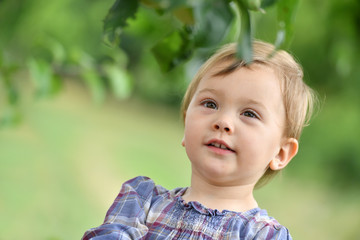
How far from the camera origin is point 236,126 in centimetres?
78

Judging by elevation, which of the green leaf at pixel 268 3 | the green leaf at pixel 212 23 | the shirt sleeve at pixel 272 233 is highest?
the green leaf at pixel 268 3

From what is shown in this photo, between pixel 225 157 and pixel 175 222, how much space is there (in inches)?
4.2

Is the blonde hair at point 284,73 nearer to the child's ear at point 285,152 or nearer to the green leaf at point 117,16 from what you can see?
the child's ear at point 285,152

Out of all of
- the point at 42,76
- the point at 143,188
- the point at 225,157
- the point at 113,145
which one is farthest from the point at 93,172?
the point at 225,157

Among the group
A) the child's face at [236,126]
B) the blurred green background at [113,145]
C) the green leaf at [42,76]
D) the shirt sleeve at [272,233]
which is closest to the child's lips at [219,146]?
the child's face at [236,126]

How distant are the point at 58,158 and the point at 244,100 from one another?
10.4 feet

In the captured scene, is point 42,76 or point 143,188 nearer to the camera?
point 143,188

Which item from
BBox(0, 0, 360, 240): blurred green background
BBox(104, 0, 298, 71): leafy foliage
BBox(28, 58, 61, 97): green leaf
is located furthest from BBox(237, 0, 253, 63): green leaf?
BBox(0, 0, 360, 240): blurred green background

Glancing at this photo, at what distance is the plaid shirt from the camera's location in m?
0.77

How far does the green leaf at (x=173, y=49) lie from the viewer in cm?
69

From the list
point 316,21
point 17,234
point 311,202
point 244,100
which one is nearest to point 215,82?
point 244,100

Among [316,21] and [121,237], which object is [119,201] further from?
[316,21]

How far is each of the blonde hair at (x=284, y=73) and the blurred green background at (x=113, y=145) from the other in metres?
1.76

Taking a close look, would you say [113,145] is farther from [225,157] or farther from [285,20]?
[285,20]
